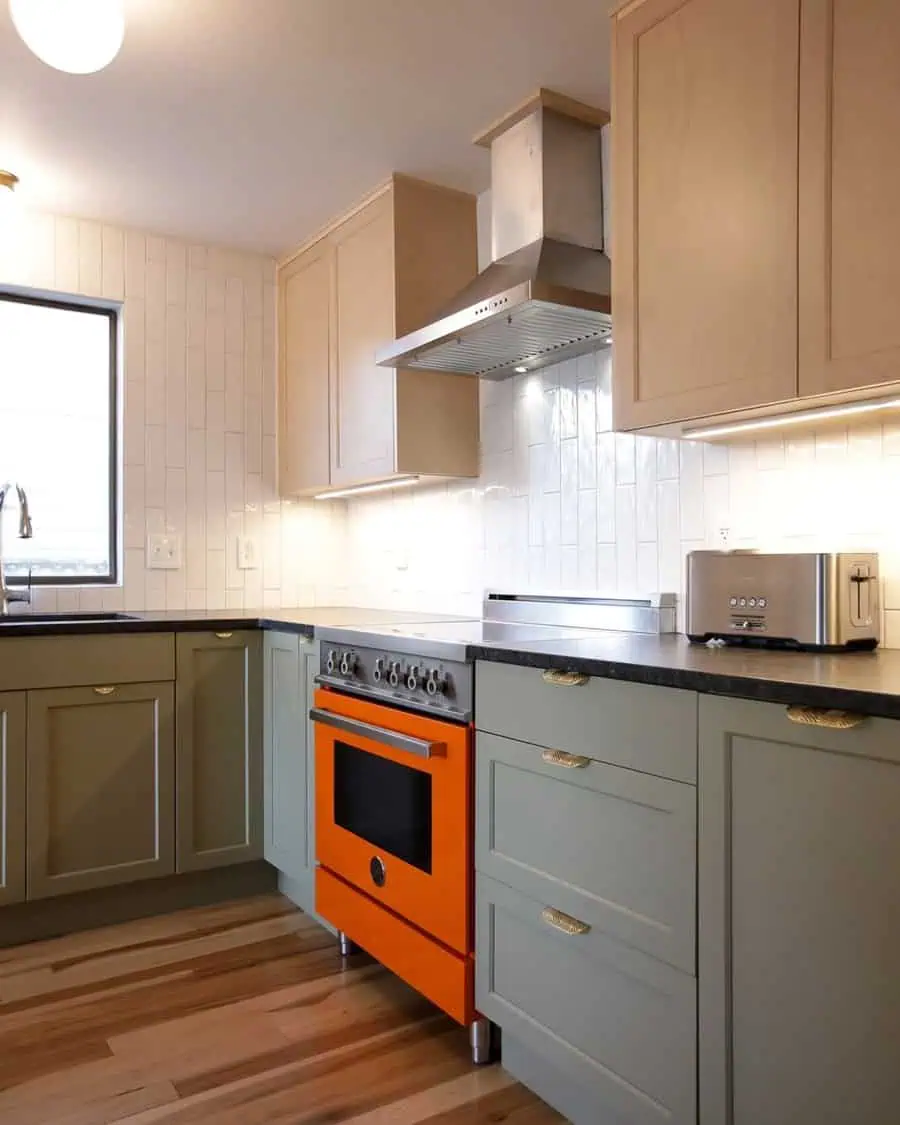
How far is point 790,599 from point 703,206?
82cm

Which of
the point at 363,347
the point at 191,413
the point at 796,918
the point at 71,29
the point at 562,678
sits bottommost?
the point at 796,918

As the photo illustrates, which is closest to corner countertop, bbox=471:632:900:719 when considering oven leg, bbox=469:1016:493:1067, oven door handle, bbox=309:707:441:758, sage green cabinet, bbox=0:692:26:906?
oven door handle, bbox=309:707:441:758

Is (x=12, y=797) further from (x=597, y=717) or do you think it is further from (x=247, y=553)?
(x=597, y=717)

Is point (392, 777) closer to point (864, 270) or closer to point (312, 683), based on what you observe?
point (312, 683)

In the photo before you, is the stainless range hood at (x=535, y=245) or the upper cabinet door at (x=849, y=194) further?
the stainless range hood at (x=535, y=245)

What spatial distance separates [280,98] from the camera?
2.45 metres

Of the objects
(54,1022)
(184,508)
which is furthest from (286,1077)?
(184,508)

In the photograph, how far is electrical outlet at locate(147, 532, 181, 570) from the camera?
3408 millimetres

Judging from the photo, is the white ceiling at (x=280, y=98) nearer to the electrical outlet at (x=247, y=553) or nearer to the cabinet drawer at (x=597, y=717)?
the electrical outlet at (x=247, y=553)

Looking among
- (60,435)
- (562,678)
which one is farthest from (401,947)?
(60,435)

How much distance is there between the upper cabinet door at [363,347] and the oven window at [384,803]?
1008mm

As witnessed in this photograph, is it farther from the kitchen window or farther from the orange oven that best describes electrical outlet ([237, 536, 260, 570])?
the orange oven

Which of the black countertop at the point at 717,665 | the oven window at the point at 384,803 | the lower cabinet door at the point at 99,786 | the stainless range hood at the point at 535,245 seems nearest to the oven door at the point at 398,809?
the oven window at the point at 384,803

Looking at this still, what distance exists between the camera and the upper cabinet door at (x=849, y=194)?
1.52 meters
